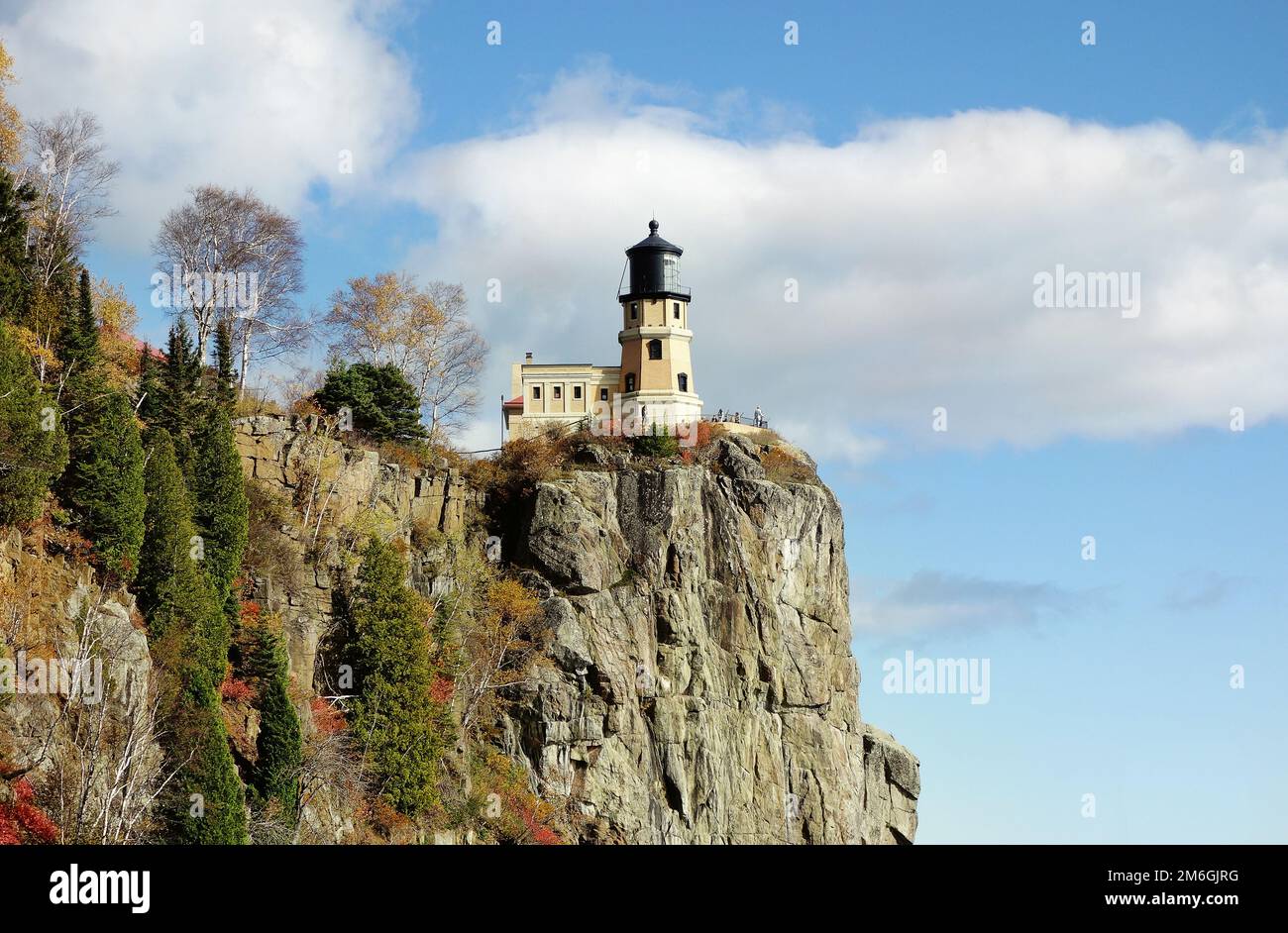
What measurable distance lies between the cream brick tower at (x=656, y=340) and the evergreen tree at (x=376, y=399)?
15.2m

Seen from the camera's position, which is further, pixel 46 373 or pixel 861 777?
pixel 861 777

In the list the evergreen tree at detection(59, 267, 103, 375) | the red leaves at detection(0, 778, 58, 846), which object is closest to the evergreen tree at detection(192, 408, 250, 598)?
the evergreen tree at detection(59, 267, 103, 375)

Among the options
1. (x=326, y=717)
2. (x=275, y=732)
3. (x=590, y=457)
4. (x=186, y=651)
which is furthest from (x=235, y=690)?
(x=590, y=457)

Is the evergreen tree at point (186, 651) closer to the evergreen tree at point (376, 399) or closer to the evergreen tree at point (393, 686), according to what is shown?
the evergreen tree at point (393, 686)

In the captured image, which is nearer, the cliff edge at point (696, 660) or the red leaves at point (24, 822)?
the red leaves at point (24, 822)

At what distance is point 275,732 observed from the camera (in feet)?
161

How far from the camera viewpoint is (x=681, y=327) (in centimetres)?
8488

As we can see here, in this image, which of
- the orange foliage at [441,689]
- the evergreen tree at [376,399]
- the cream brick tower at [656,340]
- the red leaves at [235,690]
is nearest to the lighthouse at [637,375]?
the cream brick tower at [656,340]

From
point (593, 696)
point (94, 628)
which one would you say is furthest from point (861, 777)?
point (94, 628)

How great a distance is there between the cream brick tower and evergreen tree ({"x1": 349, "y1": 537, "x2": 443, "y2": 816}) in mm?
25940

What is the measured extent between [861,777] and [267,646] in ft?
134

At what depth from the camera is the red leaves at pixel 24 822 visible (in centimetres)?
3631

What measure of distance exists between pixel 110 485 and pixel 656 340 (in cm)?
4227
